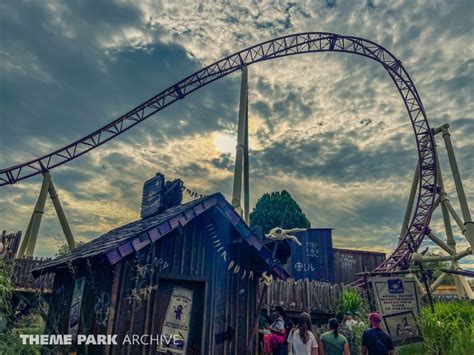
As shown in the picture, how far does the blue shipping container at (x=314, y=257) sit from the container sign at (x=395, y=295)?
49.8 feet

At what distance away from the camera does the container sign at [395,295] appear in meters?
7.14

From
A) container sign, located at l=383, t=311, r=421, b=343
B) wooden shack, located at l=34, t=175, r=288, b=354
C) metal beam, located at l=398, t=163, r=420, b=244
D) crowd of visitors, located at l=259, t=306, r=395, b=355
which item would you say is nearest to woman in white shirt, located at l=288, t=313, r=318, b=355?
crowd of visitors, located at l=259, t=306, r=395, b=355

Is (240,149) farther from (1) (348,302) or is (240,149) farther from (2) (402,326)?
(2) (402,326)

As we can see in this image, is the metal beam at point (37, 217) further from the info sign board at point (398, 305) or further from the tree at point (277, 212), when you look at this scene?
the info sign board at point (398, 305)

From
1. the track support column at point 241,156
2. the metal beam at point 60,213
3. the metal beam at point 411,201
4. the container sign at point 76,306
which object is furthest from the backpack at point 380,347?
the metal beam at point 411,201

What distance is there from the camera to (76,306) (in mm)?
7566

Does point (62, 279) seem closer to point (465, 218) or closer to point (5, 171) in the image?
point (5, 171)

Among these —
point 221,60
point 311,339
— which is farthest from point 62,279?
point 221,60

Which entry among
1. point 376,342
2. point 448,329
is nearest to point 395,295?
point 448,329

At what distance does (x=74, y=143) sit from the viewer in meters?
A: 20.8

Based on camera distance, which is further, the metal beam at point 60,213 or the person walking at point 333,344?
the metal beam at point 60,213

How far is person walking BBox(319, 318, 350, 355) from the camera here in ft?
20.8

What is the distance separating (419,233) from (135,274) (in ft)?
69.5

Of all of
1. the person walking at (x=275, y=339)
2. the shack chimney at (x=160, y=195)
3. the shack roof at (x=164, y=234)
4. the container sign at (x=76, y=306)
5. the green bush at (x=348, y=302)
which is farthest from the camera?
the green bush at (x=348, y=302)
